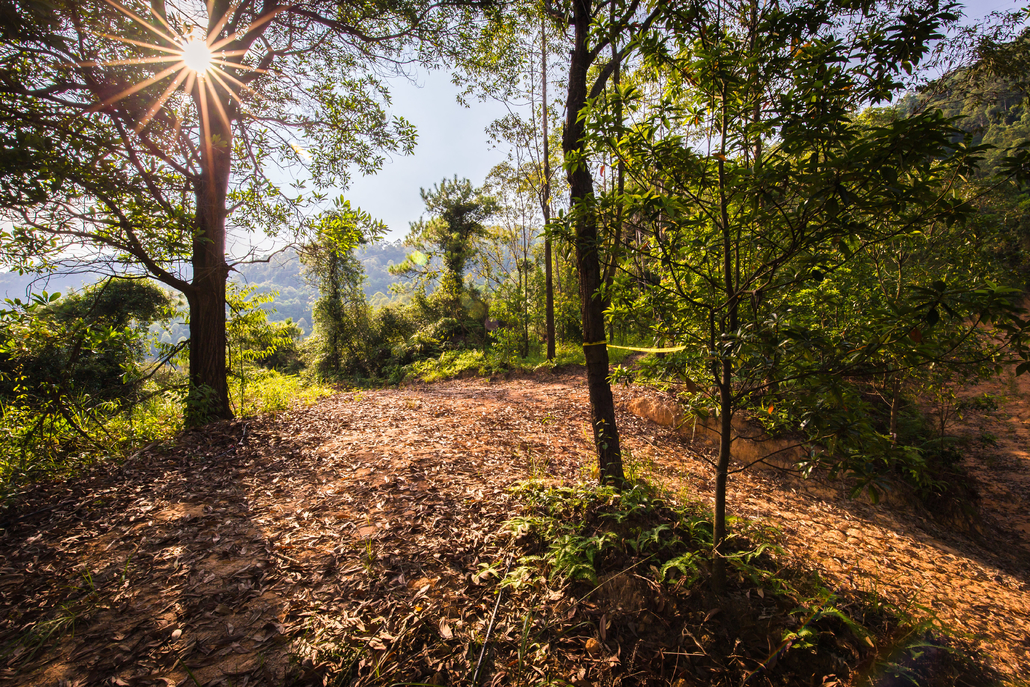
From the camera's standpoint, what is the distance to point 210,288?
6148 millimetres

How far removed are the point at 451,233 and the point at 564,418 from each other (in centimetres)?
1700

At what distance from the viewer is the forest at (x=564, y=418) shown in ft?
7.45

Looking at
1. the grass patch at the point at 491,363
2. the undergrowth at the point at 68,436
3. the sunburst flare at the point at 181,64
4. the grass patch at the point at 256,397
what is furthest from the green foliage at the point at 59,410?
the grass patch at the point at 491,363

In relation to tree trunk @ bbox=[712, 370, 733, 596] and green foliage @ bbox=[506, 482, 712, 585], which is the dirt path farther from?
tree trunk @ bbox=[712, 370, 733, 596]

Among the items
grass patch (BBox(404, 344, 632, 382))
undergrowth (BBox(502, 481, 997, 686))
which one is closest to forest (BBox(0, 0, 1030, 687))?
undergrowth (BBox(502, 481, 997, 686))

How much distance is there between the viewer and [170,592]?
288 centimetres

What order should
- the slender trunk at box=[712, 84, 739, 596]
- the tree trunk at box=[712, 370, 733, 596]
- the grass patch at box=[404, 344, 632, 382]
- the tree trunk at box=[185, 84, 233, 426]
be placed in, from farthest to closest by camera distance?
the grass patch at box=[404, 344, 632, 382], the tree trunk at box=[185, 84, 233, 426], the tree trunk at box=[712, 370, 733, 596], the slender trunk at box=[712, 84, 739, 596]

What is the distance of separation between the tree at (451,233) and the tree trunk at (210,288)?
51.1ft

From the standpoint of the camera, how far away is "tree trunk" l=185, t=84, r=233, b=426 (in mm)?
5871

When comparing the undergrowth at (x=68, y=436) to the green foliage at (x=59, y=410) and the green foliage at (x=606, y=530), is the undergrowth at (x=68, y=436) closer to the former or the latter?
the green foliage at (x=59, y=410)

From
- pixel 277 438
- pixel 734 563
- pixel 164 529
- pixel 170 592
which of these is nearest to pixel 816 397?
pixel 734 563

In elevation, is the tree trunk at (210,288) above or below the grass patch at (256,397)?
above

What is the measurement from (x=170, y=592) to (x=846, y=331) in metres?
4.86

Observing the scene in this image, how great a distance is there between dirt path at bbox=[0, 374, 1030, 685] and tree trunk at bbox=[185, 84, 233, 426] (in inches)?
20.2
